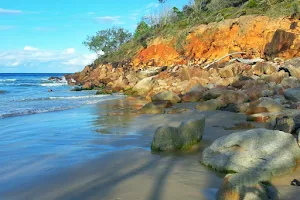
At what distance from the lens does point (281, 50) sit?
22.4 metres

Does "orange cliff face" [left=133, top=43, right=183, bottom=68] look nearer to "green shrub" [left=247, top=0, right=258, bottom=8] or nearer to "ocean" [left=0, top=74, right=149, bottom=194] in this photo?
"green shrub" [left=247, top=0, right=258, bottom=8]

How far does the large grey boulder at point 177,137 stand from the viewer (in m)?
6.16

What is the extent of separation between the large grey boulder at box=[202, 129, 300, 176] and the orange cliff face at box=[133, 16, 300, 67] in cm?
1881

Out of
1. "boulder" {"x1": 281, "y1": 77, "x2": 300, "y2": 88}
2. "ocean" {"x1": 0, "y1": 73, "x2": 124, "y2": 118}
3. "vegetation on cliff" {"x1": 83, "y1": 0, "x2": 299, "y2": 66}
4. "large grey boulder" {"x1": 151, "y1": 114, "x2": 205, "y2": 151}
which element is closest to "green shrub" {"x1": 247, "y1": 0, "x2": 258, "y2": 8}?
"vegetation on cliff" {"x1": 83, "y1": 0, "x2": 299, "y2": 66}

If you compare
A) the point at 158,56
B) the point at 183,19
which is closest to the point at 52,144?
the point at 158,56

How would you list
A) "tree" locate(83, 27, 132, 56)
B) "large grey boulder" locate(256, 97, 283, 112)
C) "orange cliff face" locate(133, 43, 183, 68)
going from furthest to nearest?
1. "tree" locate(83, 27, 132, 56)
2. "orange cliff face" locate(133, 43, 183, 68)
3. "large grey boulder" locate(256, 97, 283, 112)

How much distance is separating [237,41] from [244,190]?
25315 mm

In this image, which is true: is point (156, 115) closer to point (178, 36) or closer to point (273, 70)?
point (273, 70)

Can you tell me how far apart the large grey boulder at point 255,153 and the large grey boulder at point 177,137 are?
93cm

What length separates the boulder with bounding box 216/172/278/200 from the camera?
3.59 metres

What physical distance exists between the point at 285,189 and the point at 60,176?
318 centimetres

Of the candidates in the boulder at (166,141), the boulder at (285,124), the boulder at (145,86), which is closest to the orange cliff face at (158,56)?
the boulder at (145,86)

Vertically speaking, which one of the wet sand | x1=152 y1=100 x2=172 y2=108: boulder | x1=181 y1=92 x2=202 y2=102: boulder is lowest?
the wet sand

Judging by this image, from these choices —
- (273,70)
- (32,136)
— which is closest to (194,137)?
(32,136)
